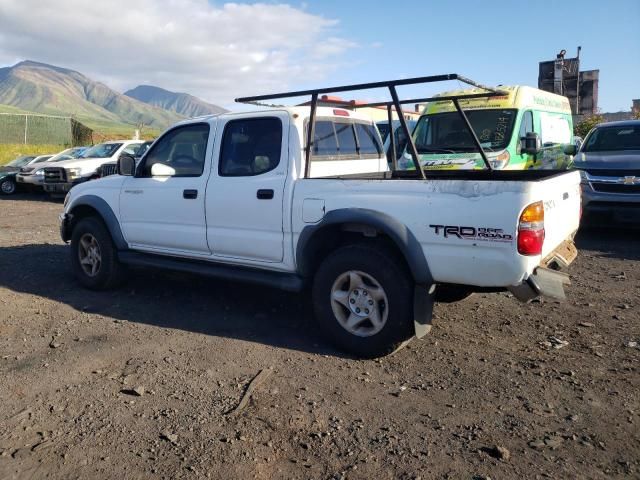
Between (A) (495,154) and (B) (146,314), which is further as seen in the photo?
(A) (495,154)

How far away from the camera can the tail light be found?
12.0ft

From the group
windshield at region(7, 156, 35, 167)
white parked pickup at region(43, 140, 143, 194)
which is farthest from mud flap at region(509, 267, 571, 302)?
windshield at region(7, 156, 35, 167)

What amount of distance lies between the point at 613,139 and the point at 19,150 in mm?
28985

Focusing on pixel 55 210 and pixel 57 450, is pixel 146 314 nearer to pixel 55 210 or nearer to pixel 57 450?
pixel 57 450

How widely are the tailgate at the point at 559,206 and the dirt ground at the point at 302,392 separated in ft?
2.93

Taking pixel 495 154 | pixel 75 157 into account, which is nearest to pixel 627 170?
pixel 495 154

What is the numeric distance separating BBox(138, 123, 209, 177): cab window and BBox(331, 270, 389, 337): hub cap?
75.3 inches

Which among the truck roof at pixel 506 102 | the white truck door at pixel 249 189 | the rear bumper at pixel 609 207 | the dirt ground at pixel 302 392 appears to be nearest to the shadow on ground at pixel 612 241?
the rear bumper at pixel 609 207

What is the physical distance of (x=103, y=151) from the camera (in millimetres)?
17203

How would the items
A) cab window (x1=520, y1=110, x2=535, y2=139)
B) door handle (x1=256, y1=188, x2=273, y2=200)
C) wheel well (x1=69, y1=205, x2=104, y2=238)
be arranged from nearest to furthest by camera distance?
door handle (x1=256, y1=188, x2=273, y2=200) → wheel well (x1=69, y1=205, x2=104, y2=238) → cab window (x1=520, y1=110, x2=535, y2=139)

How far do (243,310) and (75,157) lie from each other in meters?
A: 14.3

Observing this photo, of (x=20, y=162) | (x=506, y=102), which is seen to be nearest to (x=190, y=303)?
(x=506, y=102)

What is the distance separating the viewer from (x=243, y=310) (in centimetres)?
563

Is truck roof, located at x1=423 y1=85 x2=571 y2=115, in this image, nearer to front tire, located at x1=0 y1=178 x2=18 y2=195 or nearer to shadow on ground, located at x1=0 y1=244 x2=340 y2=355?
shadow on ground, located at x1=0 y1=244 x2=340 y2=355
